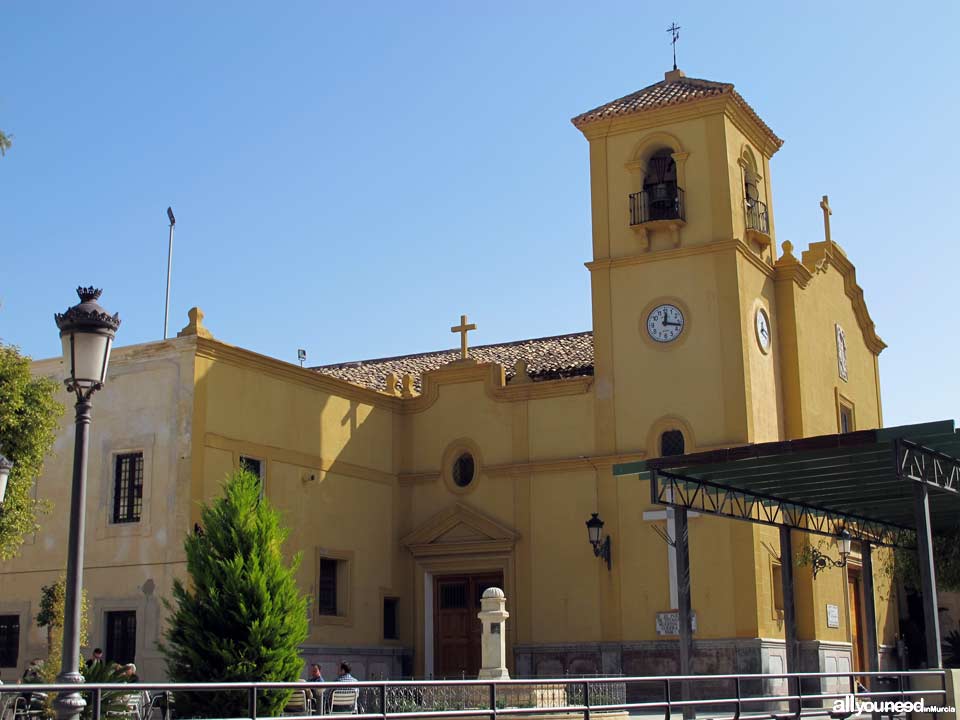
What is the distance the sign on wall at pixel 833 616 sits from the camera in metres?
28.1

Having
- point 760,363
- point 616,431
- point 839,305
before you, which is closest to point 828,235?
point 839,305

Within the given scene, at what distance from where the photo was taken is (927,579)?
17.3m

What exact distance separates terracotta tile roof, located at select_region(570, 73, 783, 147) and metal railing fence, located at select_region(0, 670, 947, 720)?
1343 cm

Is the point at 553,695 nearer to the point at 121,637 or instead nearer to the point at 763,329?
the point at 121,637

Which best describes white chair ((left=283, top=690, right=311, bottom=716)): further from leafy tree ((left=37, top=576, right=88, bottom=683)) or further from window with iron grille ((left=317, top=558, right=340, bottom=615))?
window with iron grille ((left=317, top=558, right=340, bottom=615))

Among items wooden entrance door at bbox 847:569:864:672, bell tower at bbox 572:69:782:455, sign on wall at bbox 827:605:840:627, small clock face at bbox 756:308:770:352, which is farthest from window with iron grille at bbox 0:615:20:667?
wooden entrance door at bbox 847:569:864:672

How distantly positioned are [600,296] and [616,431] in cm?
335

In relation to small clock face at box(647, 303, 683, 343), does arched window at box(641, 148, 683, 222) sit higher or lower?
higher

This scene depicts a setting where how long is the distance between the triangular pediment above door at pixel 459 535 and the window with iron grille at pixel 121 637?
7620 mm

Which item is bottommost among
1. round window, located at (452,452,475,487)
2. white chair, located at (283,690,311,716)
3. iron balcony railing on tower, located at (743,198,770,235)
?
white chair, located at (283,690,311,716)

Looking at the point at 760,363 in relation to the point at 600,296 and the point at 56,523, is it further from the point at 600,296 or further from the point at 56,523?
A: the point at 56,523

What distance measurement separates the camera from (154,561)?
24.4 meters

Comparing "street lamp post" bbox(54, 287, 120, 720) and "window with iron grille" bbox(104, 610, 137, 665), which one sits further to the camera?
"window with iron grille" bbox(104, 610, 137, 665)

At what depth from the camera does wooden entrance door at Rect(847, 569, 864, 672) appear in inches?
1187
